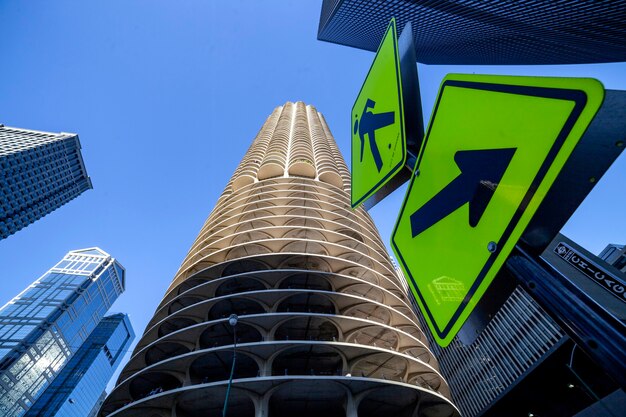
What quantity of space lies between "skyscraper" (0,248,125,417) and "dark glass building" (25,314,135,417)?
423 centimetres

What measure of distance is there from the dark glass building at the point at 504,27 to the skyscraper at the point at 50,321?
461ft

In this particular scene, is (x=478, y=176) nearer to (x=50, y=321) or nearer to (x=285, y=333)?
(x=285, y=333)

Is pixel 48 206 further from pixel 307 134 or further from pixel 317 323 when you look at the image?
pixel 317 323

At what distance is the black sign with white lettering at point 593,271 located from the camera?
4.10 meters

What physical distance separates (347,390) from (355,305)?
19.8 ft

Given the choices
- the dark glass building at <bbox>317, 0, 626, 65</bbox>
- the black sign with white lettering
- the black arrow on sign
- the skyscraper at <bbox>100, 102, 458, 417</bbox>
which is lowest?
the skyscraper at <bbox>100, 102, 458, 417</bbox>

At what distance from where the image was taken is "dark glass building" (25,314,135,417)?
11794 centimetres

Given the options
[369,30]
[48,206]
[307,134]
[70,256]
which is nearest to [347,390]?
[369,30]

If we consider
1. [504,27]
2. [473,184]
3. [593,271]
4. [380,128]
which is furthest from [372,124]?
[504,27]

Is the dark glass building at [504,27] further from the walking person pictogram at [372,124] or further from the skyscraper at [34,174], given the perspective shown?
the skyscraper at [34,174]

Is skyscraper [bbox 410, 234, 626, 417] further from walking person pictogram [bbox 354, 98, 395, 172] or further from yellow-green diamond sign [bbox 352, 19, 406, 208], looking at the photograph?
walking person pictogram [bbox 354, 98, 395, 172]

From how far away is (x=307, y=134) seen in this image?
184 feet

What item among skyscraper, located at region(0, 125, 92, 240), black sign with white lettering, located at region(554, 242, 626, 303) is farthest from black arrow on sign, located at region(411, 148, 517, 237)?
skyscraper, located at region(0, 125, 92, 240)

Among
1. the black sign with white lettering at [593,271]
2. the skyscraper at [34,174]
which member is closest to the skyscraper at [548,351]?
the black sign with white lettering at [593,271]
